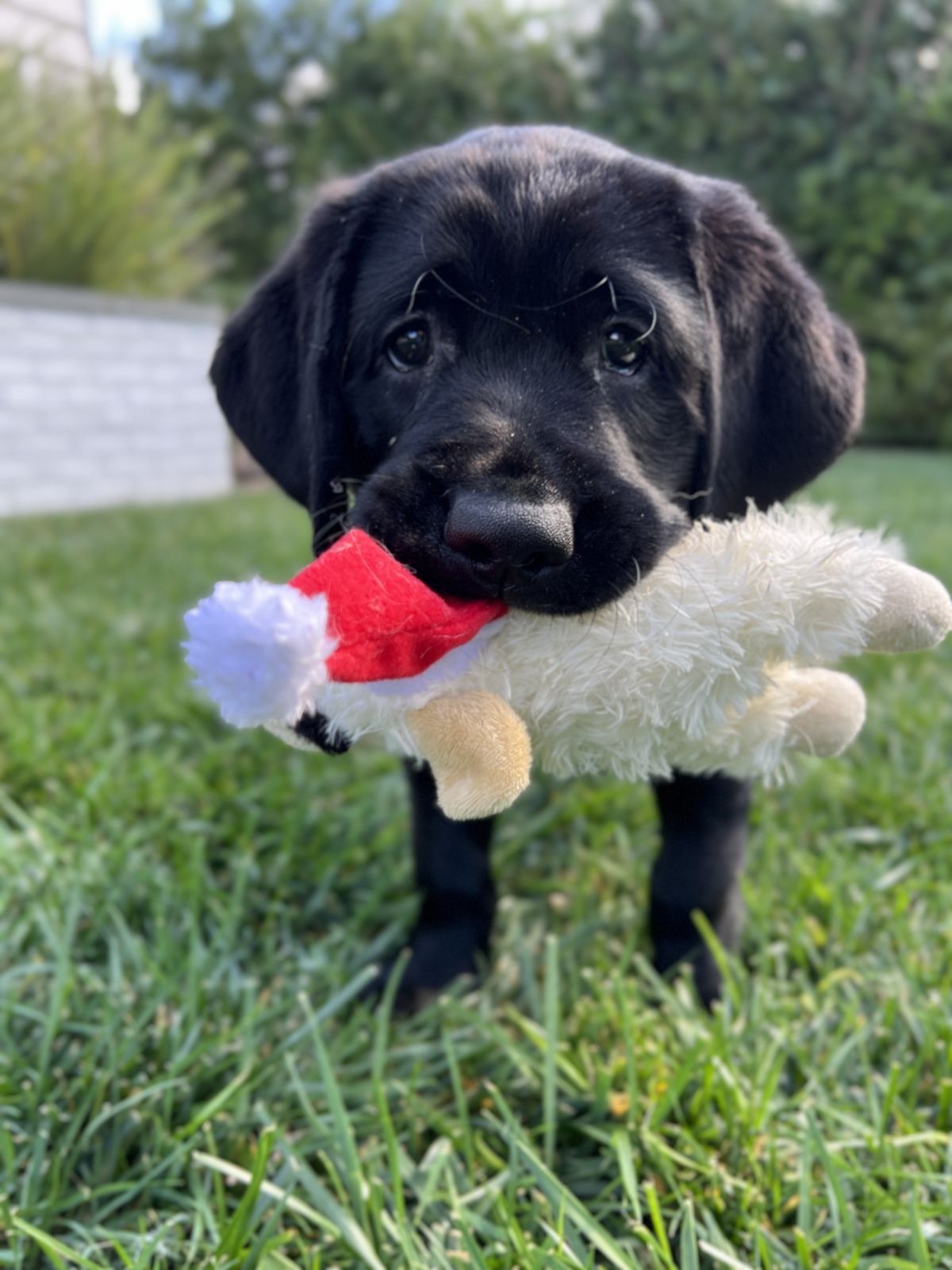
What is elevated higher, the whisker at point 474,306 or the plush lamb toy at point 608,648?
the whisker at point 474,306

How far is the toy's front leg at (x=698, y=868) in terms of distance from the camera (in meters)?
1.56

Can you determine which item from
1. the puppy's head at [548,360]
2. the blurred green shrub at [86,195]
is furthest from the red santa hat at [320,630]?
the blurred green shrub at [86,195]

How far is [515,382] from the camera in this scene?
1.26 meters

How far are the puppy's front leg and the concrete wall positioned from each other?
24.1 feet

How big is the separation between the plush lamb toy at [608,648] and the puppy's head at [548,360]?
6 cm

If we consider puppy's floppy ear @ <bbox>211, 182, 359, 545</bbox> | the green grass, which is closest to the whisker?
puppy's floppy ear @ <bbox>211, 182, 359, 545</bbox>

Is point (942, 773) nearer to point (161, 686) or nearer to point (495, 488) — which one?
point (495, 488)

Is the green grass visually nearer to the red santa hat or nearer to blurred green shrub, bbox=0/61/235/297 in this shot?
the red santa hat

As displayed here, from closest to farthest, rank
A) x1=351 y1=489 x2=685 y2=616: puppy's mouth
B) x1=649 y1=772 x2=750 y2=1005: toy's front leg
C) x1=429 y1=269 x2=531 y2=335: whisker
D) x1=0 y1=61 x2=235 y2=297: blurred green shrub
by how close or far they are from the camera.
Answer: x1=351 y1=489 x2=685 y2=616: puppy's mouth < x1=429 y1=269 x2=531 y2=335: whisker < x1=649 y1=772 x2=750 y2=1005: toy's front leg < x1=0 y1=61 x2=235 y2=297: blurred green shrub

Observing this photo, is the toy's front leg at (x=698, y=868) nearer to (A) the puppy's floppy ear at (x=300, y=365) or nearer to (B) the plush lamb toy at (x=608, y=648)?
(B) the plush lamb toy at (x=608, y=648)

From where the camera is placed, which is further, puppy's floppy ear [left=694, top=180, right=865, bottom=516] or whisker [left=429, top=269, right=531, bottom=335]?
puppy's floppy ear [left=694, top=180, right=865, bottom=516]

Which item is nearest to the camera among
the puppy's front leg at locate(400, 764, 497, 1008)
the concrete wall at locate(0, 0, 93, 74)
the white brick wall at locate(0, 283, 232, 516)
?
the puppy's front leg at locate(400, 764, 497, 1008)

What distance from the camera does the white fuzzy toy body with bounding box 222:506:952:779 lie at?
1.05 metres

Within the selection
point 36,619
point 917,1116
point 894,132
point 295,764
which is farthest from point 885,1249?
point 894,132
